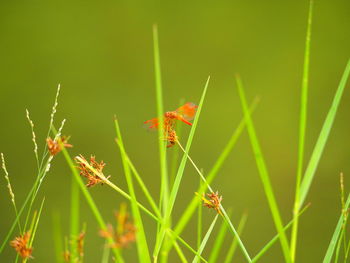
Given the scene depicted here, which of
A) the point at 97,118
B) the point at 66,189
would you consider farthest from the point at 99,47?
the point at 66,189

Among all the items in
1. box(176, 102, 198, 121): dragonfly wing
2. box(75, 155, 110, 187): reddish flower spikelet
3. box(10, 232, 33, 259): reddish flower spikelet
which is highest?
box(176, 102, 198, 121): dragonfly wing

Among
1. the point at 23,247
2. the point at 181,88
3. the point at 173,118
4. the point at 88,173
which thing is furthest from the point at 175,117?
the point at 181,88

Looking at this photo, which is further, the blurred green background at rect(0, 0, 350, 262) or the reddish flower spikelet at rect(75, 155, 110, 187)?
the blurred green background at rect(0, 0, 350, 262)

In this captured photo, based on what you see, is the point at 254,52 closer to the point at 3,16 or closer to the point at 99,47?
the point at 99,47

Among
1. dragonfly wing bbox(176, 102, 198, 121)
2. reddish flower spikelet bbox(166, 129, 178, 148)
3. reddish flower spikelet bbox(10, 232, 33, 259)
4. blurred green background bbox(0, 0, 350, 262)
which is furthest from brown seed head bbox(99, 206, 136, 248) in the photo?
blurred green background bbox(0, 0, 350, 262)

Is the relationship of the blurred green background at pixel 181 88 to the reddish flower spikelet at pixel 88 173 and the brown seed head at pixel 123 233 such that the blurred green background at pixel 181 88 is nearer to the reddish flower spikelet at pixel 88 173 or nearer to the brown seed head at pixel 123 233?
the reddish flower spikelet at pixel 88 173

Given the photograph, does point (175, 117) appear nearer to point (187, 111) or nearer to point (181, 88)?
point (187, 111)

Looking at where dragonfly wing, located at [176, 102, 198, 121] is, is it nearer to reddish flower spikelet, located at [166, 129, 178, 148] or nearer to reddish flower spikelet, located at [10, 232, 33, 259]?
reddish flower spikelet, located at [166, 129, 178, 148]

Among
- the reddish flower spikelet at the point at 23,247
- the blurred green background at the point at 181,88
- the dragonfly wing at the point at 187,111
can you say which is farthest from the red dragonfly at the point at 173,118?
the blurred green background at the point at 181,88
